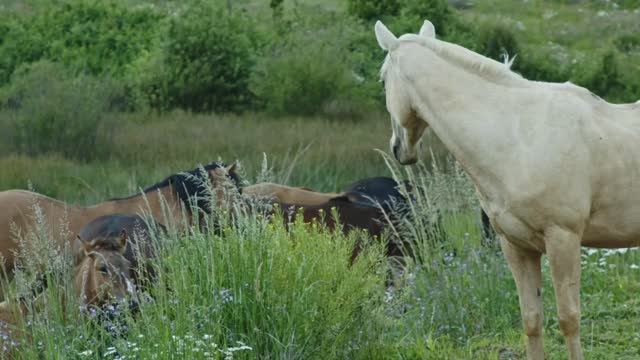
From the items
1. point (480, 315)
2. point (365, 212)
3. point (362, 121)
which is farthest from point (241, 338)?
point (362, 121)

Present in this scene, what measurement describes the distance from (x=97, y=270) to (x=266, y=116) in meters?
14.3

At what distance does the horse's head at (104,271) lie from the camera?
6.88 m

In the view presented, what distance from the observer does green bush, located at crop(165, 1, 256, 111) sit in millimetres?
23203

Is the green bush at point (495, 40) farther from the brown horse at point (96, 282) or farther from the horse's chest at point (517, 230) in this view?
the horse's chest at point (517, 230)

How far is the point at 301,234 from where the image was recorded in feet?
21.9

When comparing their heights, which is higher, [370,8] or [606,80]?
[370,8]

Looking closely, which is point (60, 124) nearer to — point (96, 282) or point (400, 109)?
point (96, 282)

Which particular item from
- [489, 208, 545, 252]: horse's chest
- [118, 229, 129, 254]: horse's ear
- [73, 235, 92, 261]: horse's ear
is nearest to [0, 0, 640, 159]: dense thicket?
[73, 235, 92, 261]: horse's ear

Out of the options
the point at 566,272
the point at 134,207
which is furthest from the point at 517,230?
the point at 134,207

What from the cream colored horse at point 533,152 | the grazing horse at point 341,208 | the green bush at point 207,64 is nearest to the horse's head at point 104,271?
the cream colored horse at point 533,152

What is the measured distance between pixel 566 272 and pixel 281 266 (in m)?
1.44

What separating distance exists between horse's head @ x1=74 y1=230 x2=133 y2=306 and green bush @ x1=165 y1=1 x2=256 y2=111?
15.4 meters

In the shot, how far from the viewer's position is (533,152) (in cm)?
587

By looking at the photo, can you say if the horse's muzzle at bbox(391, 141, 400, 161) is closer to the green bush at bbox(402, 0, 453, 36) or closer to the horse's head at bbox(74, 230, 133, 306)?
the horse's head at bbox(74, 230, 133, 306)
